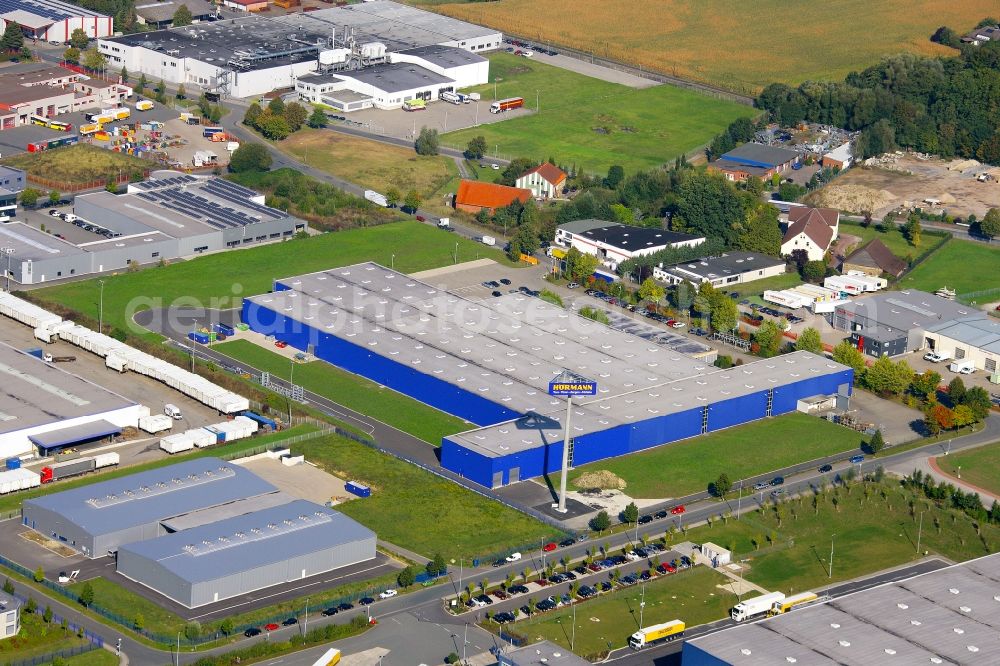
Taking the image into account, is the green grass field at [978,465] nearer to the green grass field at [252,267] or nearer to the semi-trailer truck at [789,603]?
the semi-trailer truck at [789,603]

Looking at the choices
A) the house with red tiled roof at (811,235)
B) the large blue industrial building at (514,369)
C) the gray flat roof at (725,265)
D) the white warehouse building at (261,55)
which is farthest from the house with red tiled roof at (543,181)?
the large blue industrial building at (514,369)

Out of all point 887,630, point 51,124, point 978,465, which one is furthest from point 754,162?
point 887,630

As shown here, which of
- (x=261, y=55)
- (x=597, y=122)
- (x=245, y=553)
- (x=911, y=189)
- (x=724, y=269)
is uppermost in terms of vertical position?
(x=261, y=55)

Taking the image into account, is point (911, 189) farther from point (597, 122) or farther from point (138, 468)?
point (138, 468)

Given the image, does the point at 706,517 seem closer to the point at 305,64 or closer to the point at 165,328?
the point at 165,328

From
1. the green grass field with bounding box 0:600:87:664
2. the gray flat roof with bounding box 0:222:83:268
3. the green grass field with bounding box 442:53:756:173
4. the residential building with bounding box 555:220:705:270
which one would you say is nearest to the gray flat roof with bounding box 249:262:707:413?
the residential building with bounding box 555:220:705:270

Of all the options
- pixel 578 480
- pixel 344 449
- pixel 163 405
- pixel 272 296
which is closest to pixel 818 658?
pixel 578 480
